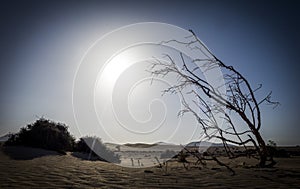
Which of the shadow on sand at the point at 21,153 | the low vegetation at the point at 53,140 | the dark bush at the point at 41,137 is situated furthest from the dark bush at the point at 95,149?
the shadow on sand at the point at 21,153

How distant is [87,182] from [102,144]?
31.2 ft

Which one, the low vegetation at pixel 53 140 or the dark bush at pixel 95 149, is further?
the dark bush at pixel 95 149

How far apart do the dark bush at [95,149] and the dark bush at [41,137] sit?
47.1 inches

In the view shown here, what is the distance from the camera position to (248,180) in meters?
5.70

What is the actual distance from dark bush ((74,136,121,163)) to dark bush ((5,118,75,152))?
120 centimetres

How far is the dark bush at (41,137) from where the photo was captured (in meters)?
12.1

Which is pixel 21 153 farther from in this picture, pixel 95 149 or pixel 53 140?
pixel 95 149

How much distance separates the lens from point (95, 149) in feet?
47.6

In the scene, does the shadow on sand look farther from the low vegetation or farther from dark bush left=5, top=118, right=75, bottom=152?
dark bush left=5, top=118, right=75, bottom=152

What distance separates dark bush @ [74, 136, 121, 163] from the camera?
1410 cm

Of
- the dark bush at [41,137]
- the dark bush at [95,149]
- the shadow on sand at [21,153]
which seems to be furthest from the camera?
the dark bush at [95,149]

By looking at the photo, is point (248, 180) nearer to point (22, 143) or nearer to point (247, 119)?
point (247, 119)

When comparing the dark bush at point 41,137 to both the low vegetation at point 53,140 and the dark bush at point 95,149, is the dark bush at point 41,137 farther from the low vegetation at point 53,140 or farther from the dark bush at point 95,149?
the dark bush at point 95,149

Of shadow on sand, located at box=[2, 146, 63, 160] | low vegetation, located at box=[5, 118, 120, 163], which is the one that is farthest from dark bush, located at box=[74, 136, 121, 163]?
shadow on sand, located at box=[2, 146, 63, 160]
